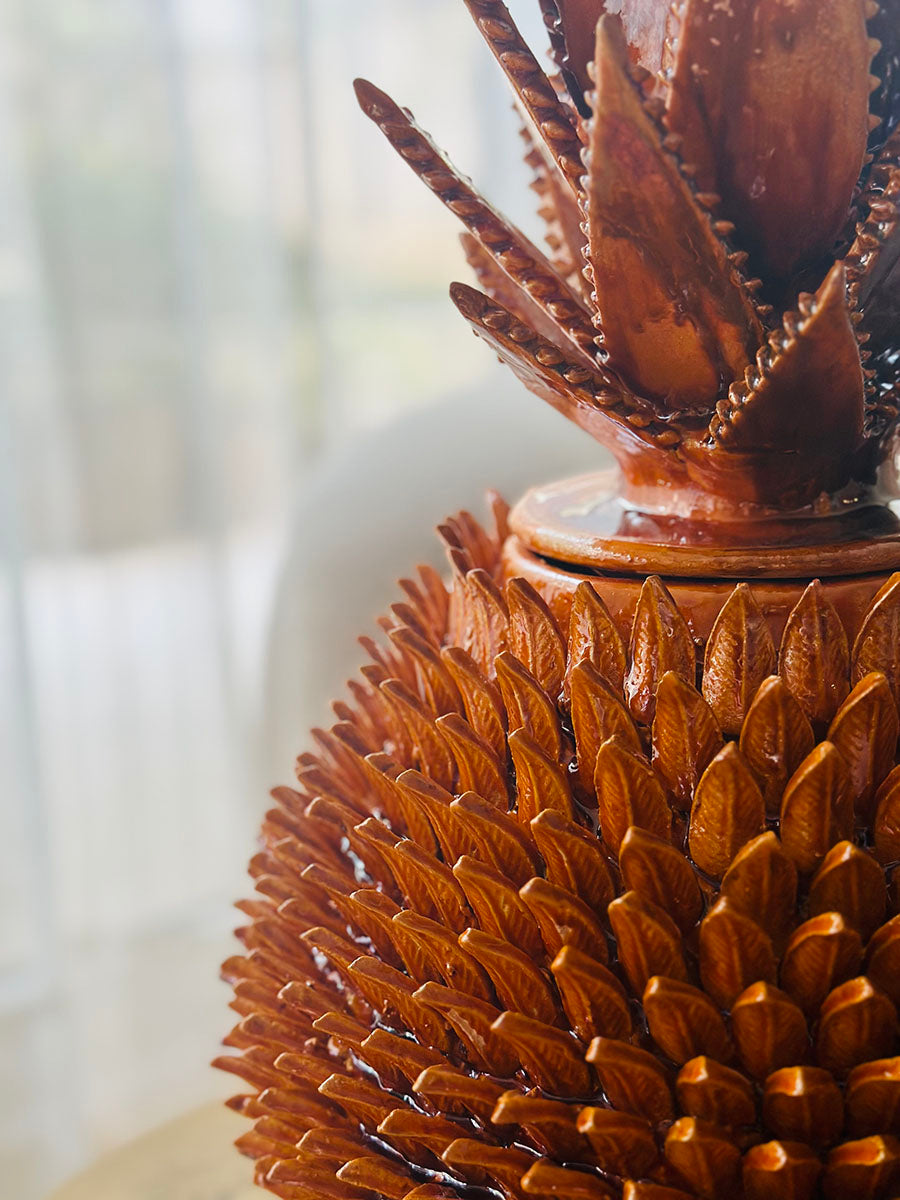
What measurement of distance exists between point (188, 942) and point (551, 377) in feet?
3.45

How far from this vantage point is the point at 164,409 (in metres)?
1.08

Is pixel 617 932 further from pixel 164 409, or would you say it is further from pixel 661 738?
pixel 164 409

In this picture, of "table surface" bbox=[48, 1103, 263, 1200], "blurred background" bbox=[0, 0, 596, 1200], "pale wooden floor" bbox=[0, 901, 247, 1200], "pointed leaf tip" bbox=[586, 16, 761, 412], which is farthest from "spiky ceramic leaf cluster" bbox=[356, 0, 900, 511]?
"pale wooden floor" bbox=[0, 901, 247, 1200]

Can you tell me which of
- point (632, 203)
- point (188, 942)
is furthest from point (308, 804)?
point (188, 942)

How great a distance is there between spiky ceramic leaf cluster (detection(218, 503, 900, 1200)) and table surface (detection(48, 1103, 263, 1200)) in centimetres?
30

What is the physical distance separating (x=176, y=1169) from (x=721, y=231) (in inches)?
19.1

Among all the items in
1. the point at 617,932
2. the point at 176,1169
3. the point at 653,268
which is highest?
the point at 653,268

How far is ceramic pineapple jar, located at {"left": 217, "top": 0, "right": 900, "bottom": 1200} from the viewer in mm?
199

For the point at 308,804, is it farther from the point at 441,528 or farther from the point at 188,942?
the point at 188,942

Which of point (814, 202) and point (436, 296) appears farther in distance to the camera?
point (436, 296)

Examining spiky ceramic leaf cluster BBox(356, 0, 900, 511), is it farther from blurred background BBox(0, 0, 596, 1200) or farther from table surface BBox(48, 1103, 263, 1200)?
blurred background BBox(0, 0, 596, 1200)

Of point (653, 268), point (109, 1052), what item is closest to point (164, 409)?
point (109, 1052)

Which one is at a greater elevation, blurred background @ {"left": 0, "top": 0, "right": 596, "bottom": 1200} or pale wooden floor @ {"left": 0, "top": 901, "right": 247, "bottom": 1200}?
blurred background @ {"left": 0, "top": 0, "right": 596, "bottom": 1200}

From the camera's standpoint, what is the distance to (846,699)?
0.22 m
